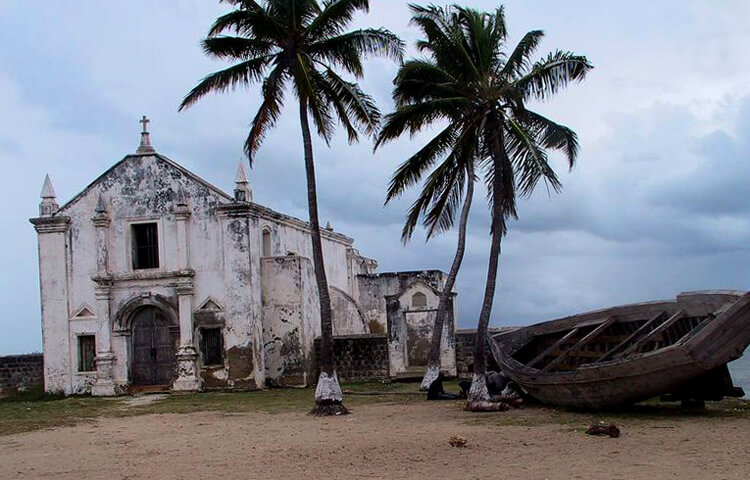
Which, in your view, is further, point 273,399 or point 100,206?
point 100,206

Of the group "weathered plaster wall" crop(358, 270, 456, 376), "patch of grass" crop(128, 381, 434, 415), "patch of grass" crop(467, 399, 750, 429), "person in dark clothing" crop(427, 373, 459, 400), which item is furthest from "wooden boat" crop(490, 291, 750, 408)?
"weathered plaster wall" crop(358, 270, 456, 376)

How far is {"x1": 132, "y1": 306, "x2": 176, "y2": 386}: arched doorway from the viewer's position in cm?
2792

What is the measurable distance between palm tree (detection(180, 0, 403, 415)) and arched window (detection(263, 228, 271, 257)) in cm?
943

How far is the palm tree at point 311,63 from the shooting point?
1858cm

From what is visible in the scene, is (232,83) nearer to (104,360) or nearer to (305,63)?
(305,63)

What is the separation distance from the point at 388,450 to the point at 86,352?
18.1 meters

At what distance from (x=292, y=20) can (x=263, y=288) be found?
1157 cm

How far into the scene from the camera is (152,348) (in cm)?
2809

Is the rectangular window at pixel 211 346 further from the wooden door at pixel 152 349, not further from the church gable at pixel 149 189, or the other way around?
the church gable at pixel 149 189

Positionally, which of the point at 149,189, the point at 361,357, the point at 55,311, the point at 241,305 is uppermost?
the point at 149,189

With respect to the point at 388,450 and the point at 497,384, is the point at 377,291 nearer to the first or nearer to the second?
the point at 497,384

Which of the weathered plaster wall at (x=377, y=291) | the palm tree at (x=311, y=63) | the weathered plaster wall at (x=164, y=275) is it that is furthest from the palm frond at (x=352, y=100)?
A: the weathered plaster wall at (x=377, y=291)

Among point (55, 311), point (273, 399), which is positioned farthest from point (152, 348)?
point (273, 399)

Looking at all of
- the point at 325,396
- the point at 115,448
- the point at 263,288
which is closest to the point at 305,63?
the point at 325,396
